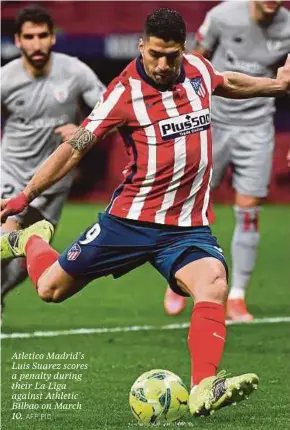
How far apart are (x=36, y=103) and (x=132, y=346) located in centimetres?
195

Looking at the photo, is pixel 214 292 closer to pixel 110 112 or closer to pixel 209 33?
pixel 110 112

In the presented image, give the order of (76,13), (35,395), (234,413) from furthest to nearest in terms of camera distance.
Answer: (76,13)
(35,395)
(234,413)

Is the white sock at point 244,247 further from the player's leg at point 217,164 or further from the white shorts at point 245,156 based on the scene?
the player's leg at point 217,164

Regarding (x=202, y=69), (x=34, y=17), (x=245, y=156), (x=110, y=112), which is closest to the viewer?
(x=110, y=112)

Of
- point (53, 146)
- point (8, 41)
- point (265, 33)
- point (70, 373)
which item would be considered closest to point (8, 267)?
point (53, 146)

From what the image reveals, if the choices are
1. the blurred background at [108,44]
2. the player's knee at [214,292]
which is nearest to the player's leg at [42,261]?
the player's knee at [214,292]

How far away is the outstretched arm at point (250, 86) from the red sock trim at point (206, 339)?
47.7 inches

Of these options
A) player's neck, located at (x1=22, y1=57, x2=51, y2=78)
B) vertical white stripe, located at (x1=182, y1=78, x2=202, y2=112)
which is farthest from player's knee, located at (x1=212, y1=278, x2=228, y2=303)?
player's neck, located at (x1=22, y1=57, x2=51, y2=78)

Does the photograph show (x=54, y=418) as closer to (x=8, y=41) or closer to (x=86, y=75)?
(x=86, y=75)

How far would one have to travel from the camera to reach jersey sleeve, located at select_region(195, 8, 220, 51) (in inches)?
398

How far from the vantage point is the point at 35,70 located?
9492mm

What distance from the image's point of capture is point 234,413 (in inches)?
257

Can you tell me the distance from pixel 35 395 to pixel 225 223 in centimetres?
928

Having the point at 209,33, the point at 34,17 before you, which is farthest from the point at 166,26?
the point at 209,33
